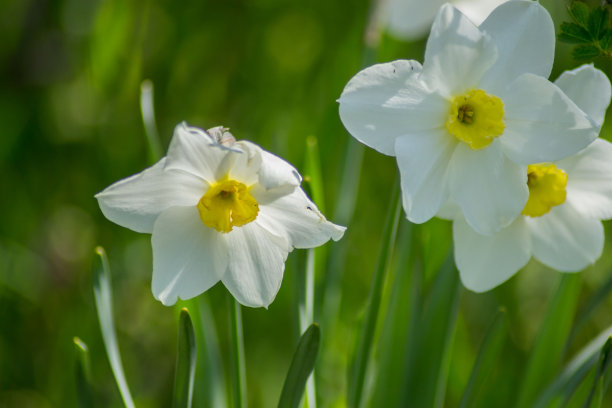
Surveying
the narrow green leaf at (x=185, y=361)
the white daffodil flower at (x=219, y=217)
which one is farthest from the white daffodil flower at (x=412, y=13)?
the narrow green leaf at (x=185, y=361)

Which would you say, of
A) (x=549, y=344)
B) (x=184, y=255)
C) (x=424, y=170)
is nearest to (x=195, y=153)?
(x=184, y=255)

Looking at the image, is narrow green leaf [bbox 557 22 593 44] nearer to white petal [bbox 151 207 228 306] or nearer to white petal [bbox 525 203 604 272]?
white petal [bbox 525 203 604 272]

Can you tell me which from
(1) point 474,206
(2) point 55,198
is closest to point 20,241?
(2) point 55,198

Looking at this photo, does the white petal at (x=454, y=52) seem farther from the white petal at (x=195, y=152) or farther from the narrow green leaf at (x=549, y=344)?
the narrow green leaf at (x=549, y=344)

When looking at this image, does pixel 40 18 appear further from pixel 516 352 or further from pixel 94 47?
pixel 516 352

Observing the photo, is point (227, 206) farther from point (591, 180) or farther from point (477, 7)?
point (477, 7)
